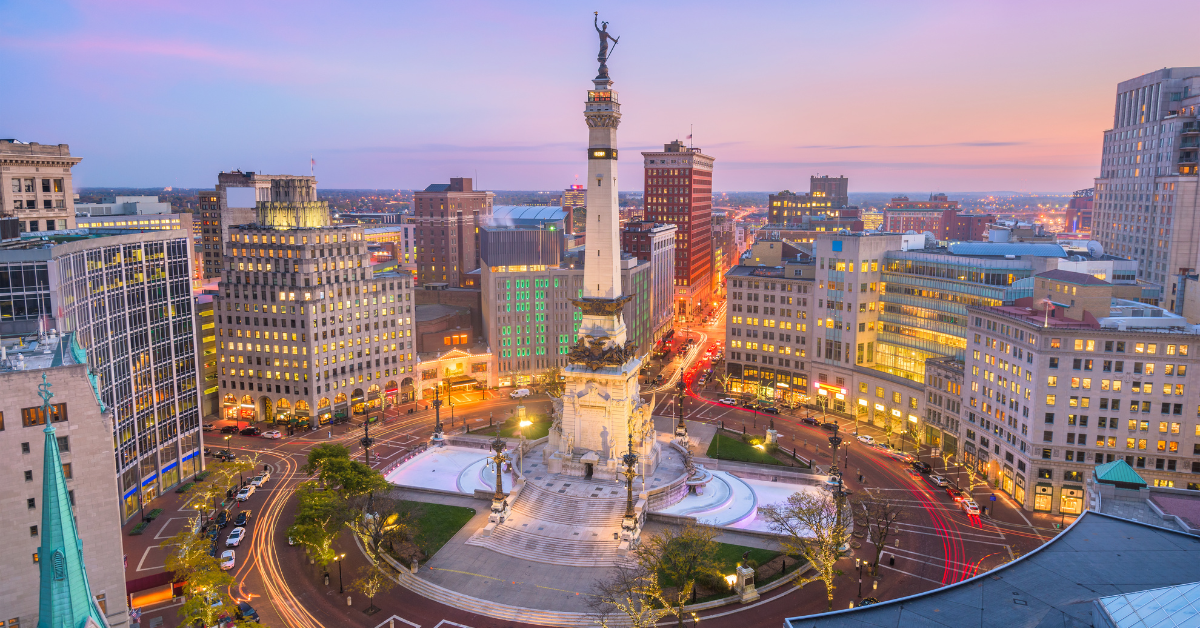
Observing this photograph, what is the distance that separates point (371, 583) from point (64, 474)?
1079 inches

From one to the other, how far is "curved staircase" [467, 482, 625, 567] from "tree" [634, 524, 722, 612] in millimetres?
8630

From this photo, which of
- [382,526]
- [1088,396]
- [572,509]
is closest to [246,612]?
[382,526]

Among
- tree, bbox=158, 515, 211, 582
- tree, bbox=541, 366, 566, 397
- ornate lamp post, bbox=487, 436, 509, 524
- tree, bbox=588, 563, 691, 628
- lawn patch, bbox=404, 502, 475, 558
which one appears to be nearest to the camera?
tree, bbox=588, 563, 691, 628

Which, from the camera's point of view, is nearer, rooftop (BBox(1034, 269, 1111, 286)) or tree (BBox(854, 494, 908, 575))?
tree (BBox(854, 494, 908, 575))

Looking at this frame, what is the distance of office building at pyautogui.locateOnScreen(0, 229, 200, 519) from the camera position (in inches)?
2680

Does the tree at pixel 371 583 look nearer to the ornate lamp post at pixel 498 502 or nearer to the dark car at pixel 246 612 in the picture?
the dark car at pixel 246 612

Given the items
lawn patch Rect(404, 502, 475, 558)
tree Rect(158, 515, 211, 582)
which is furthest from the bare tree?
tree Rect(158, 515, 211, 582)

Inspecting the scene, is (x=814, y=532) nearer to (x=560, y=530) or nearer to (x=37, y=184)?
(x=560, y=530)

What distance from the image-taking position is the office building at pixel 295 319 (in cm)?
12362

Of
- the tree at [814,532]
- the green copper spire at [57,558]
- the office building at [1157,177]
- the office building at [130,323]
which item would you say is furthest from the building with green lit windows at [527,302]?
the green copper spire at [57,558]

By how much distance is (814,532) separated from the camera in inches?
3081

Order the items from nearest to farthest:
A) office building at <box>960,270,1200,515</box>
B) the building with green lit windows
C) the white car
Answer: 1. the white car
2. office building at <box>960,270,1200,515</box>
3. the building with green lit windows

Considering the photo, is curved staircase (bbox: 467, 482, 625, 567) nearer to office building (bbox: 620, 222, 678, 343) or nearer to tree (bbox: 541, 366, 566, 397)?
tree (bbox: 541, 366, 566, 397)

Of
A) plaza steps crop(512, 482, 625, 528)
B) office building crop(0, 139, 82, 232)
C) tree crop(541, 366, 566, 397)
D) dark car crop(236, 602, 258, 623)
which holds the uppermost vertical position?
office building crop(0, 139, 82, 232)
